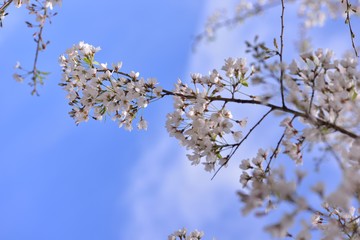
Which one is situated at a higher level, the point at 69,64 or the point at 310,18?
the point at 310,18

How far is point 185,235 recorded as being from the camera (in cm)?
546

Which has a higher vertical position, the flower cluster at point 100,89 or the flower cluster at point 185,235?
the flower cluster at point 100,89

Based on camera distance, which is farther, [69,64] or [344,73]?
[69,64]

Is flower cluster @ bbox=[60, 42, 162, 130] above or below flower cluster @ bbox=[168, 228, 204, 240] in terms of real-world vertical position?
above

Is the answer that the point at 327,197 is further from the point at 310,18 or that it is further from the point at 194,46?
the point at 310,18

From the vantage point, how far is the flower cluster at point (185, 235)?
539 cm

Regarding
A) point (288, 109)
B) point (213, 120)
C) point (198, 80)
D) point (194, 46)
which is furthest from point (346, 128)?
point (194, 46)

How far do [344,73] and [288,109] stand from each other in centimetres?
63

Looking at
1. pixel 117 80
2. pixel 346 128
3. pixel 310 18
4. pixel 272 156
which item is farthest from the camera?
pixel 310 18

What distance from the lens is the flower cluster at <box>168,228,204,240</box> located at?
17.7 feet

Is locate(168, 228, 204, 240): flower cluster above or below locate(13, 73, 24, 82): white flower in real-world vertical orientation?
below

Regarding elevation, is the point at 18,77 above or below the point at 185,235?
above

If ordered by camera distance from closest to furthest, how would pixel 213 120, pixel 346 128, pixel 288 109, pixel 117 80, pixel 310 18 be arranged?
pixel 346 128 < pixel 288 109 < pixel 213 120 < pixel 117 80 < pixel 310 18

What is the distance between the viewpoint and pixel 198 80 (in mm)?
5102
